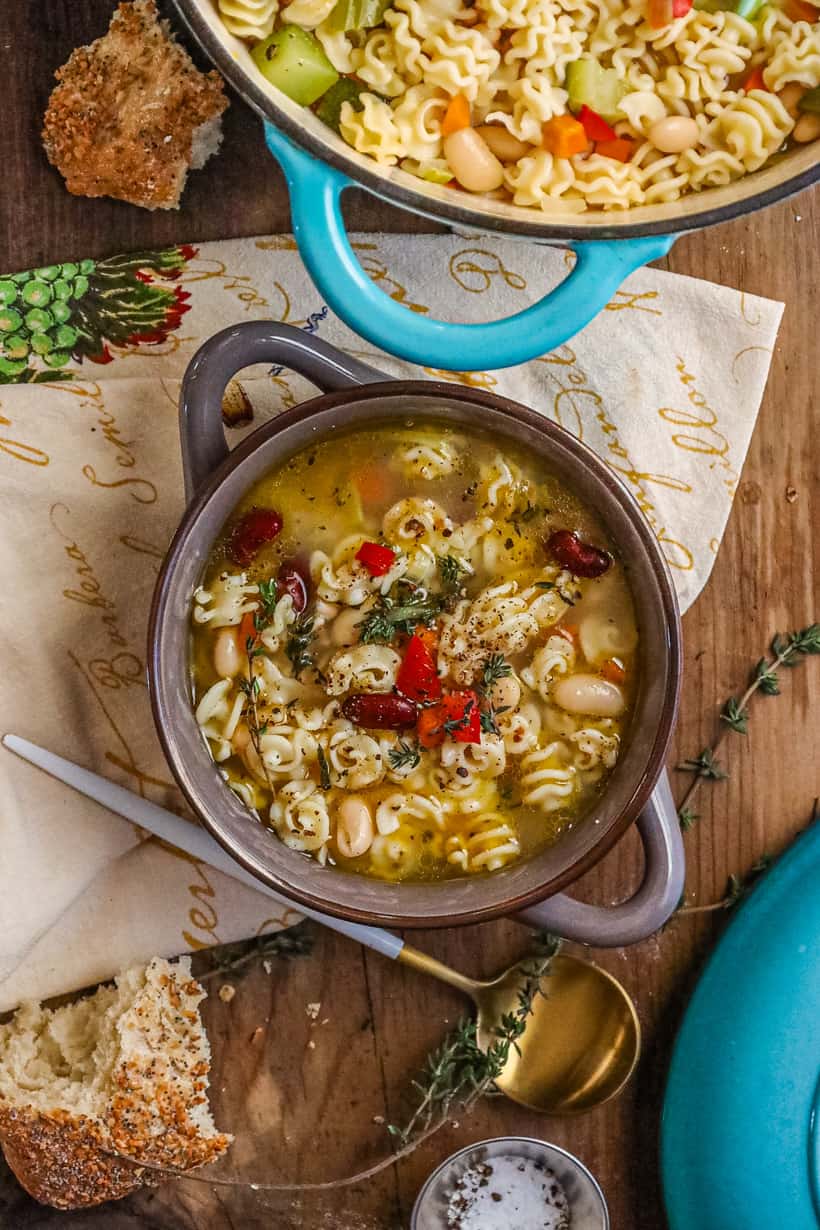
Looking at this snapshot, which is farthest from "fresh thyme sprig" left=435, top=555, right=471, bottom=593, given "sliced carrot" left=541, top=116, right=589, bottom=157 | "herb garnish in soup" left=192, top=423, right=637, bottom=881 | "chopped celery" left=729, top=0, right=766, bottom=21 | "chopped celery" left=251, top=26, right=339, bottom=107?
"chopped celery" left=729, top=0, right=766, bottom=21

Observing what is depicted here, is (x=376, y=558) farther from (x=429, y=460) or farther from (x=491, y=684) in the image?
(x=491, y=684)

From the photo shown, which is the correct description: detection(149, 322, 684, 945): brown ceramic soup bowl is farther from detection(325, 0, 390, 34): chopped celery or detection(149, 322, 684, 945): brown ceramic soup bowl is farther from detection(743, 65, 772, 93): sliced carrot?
detection(743, 65, 772, 93): sliced carrot

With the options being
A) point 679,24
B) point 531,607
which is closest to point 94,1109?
point 531,607

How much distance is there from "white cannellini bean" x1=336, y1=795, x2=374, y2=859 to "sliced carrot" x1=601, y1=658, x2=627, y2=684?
620mm

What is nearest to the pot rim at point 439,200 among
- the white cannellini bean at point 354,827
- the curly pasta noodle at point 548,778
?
the curly pasta noodle at point 548,778

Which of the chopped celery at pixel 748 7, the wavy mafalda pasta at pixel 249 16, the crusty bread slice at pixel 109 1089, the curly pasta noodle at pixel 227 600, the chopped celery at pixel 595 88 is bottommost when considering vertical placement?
the crusty bread slice at pixel 109 1089

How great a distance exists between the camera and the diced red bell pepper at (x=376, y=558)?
2516 millimetres

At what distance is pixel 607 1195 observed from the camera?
9.77 feet

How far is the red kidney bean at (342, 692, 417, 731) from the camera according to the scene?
249 cm

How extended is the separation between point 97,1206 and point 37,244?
2.42 meters

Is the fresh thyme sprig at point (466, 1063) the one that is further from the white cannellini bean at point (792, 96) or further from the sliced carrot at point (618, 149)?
the white cannellini bean at point (792, 96)

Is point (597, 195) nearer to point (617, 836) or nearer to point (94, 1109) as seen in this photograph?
point (617, 836)

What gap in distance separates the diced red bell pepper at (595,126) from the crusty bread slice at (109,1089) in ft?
7.12

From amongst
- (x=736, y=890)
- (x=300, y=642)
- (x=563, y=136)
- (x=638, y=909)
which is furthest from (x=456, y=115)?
(x=736, y=890)
